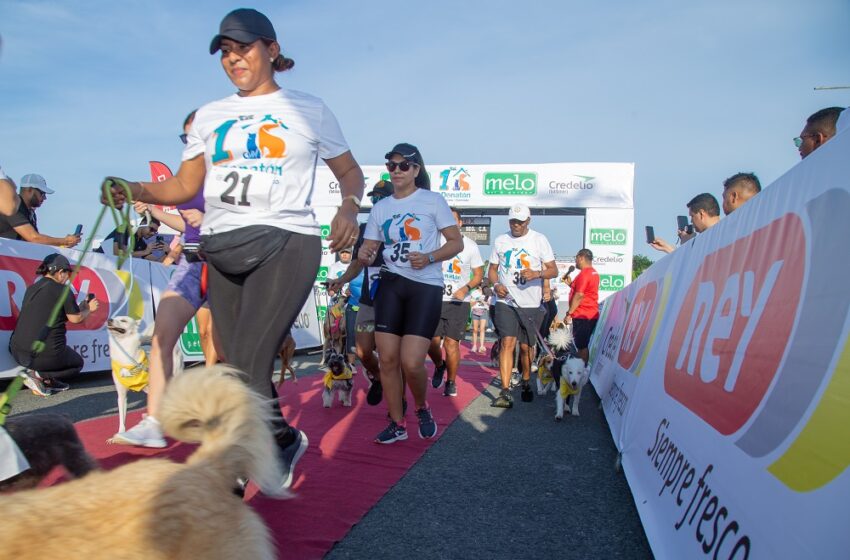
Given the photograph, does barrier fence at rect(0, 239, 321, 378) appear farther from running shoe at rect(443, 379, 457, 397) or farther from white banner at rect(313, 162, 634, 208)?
white banner at rect(313, 162, 634, 208)

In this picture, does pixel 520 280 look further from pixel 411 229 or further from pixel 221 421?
pixel 221 421

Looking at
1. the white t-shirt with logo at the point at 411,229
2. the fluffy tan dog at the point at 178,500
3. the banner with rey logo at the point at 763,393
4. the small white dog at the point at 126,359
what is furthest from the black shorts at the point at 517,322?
the fluffy tan dog at the point at 178,500

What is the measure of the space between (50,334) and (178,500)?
21.4 ft

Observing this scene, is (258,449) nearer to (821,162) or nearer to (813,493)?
(813,493)

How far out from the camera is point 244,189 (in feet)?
8.08

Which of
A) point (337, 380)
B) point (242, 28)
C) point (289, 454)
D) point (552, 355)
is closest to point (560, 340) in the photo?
point (552, 355)

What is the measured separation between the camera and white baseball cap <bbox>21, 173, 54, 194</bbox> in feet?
24.5

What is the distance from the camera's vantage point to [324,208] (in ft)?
73.8

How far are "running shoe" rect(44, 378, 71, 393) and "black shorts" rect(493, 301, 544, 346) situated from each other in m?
5.30

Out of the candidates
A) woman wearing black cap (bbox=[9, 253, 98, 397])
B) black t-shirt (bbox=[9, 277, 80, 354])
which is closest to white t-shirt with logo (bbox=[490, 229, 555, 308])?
woman wearing black cap (bbox=[9, 253, 98, 397])

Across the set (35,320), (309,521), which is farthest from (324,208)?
(309,521)

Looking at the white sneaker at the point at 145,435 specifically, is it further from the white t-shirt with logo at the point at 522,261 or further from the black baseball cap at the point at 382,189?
the white t-shirt with logo at the point at 522,261

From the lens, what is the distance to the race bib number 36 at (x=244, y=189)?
2457 millimetres

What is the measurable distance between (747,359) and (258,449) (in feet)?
6.27
